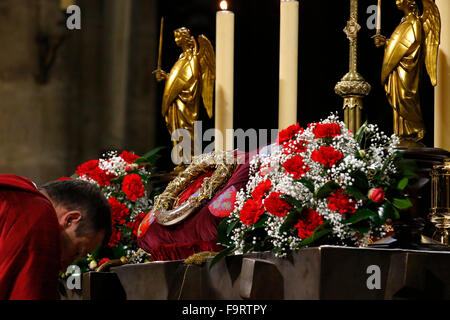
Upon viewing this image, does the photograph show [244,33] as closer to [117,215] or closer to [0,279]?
[117,215]

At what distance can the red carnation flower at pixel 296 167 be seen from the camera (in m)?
2.62

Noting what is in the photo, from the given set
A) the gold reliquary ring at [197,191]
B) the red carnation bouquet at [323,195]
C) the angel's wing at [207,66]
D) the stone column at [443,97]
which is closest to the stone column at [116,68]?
the angel's wing at [207,66]

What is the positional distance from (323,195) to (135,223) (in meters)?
1.32

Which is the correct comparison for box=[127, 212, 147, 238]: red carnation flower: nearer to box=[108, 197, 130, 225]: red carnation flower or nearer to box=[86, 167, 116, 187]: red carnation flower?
box=[108, 197, 130, 225]: red carnation flower

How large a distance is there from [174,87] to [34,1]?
86.4 inches

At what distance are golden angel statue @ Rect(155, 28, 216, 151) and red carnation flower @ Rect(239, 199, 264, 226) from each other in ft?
5.29

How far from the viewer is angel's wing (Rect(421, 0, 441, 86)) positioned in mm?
3332

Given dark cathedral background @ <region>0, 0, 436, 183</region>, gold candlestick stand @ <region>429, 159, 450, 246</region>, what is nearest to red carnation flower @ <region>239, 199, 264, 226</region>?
gold candlestick stand @ <region>429, 159, 450, 246</region>

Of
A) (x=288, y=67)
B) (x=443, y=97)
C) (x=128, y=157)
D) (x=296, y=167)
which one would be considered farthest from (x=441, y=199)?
(x=128, y=157)

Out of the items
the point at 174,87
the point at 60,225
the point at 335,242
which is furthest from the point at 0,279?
the point at 174,87

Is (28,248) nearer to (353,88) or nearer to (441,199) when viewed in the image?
(441,199)

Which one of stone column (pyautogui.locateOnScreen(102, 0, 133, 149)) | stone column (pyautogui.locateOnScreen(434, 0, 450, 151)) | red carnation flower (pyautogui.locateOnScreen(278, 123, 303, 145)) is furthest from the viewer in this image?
stone column (pyautogui.locateOnScreen(102, 0, 133, 149))

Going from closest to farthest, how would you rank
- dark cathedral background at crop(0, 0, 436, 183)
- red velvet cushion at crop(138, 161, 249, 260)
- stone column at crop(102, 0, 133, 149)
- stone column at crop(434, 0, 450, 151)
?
1. red velvet cushion at crop(138, 161, 249, 260)
2. stone column at crop(434, 0, 450, 151)
3. dark cathedral background at crop(0, 0, 436, 183)
4. stone column at crop(102, 0, 133, 149)

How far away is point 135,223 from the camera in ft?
12.1
